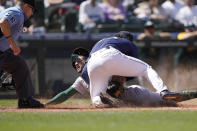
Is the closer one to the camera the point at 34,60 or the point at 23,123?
the point at 23,123

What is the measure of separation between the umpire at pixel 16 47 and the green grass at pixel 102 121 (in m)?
0.97

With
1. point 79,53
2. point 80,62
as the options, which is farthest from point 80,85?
point 79,53

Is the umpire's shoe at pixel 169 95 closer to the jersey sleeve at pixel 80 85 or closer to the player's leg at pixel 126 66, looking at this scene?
the player's leg at pixel 126 66

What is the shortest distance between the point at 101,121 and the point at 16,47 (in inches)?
79.7

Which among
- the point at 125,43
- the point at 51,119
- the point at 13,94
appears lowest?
the point at 13,94

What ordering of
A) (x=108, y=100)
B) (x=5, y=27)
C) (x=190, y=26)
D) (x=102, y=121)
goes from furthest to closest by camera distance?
(x=190, y=26) → (x=108, y=100) → (x=5, y=27) → (x=102, y=121)

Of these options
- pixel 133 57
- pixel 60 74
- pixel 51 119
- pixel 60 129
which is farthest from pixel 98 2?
pixel 60 129

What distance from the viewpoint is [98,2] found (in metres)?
12.8

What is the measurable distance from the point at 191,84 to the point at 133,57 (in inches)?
167

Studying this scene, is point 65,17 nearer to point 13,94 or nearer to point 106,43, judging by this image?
point 13,94

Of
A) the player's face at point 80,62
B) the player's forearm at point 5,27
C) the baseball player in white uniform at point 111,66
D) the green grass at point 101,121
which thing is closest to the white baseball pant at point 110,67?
the baseball player in white uniform at point 111,66

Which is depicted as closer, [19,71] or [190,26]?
[19,71]

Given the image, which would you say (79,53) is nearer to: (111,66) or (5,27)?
(111,66)

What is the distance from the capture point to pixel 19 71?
7.96 meters
